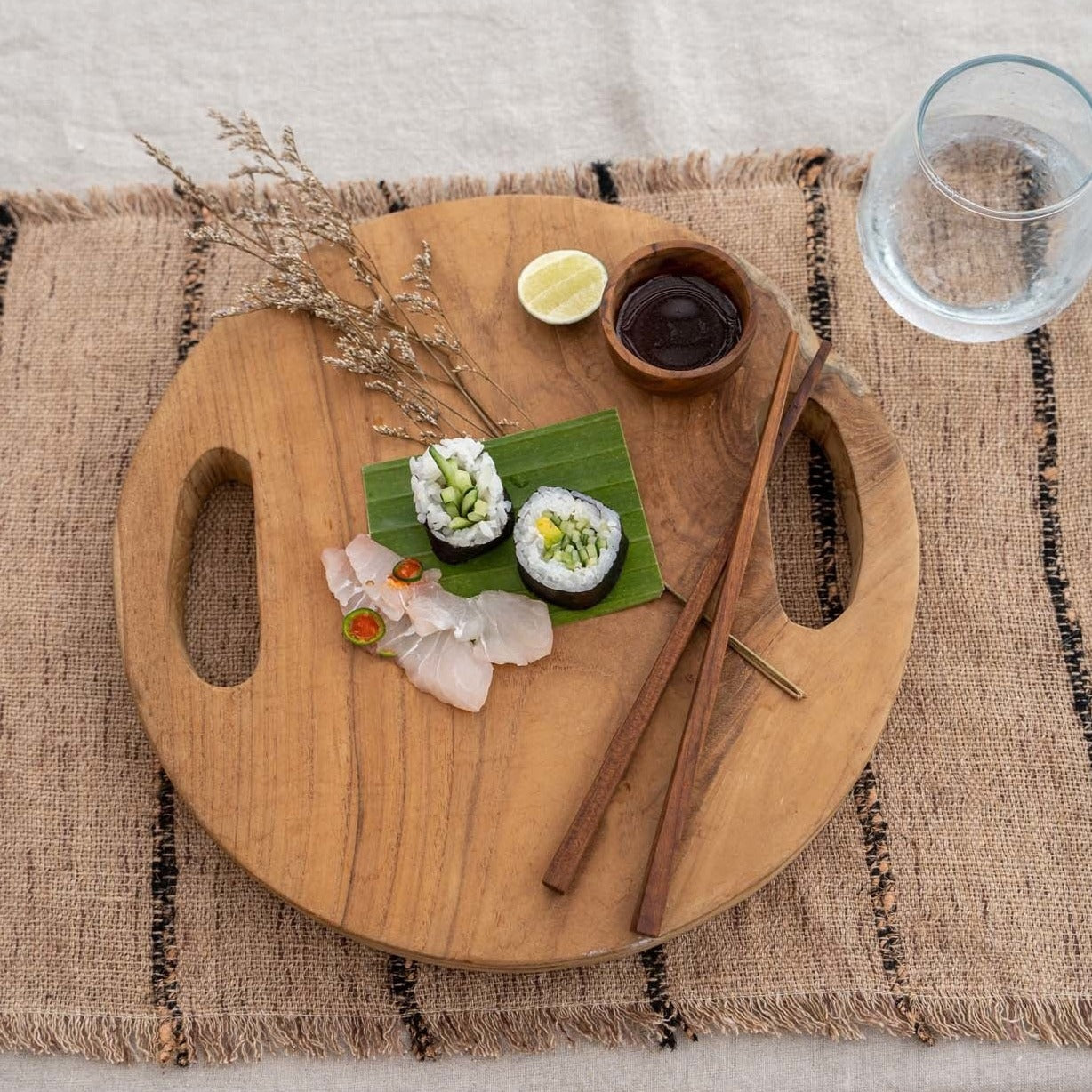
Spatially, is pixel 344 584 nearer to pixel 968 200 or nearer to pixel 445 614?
pixel 445 614

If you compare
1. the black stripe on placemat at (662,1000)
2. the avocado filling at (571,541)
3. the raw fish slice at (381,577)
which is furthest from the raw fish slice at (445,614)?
the black stripe on placemat at (662,1000)

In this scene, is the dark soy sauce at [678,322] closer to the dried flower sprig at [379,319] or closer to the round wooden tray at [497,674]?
the round wooden tray at [497,674]

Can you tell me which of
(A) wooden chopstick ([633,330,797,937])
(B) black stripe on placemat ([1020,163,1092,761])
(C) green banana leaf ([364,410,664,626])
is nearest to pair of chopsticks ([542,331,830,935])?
(A) wooden chopstick ([633,330,797,937])

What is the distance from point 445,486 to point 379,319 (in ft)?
1.72

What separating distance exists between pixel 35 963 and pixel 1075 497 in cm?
293

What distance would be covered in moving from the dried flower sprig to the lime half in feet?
0.68

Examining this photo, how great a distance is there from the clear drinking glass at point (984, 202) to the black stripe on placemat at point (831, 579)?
0.66ft

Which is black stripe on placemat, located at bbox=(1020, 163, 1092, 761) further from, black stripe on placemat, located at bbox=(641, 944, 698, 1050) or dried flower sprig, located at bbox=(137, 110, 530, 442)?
dried flower sprig, located at bbox=(137, 110, 530, 442)

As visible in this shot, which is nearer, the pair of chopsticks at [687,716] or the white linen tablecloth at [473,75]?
the pair of chopsticks at [687,716]

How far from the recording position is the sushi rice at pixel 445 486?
2.40 m

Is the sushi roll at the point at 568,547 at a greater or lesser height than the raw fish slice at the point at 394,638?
greater

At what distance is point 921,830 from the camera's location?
107 inches

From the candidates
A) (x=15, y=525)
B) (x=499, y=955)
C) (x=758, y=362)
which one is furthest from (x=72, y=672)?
(x=758, y=362)

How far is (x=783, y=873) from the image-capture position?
8.73ft
